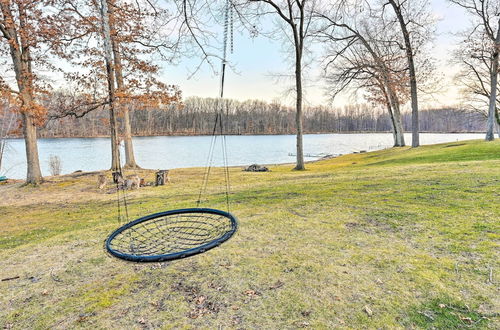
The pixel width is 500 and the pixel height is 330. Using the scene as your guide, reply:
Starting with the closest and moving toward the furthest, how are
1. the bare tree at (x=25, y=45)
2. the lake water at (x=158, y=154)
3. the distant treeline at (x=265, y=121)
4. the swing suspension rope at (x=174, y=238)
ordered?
the swing suspension rope at (x=174, y=238)
the bare tree at (x=25, y=45)
the lake water at (x=158, y=154)
the distant treeline at (x=265, y=121)

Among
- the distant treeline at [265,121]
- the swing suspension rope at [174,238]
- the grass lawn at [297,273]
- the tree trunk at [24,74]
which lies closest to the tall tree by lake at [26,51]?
the tree trunk at [24,74]

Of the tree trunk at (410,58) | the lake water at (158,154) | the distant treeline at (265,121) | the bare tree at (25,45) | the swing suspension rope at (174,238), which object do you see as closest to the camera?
the swing suspension rope at (174,238)

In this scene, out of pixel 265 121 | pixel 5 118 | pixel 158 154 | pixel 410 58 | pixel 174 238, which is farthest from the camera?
pixel 265 121

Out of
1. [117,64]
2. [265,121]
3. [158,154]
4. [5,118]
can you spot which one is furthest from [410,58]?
[265,121]

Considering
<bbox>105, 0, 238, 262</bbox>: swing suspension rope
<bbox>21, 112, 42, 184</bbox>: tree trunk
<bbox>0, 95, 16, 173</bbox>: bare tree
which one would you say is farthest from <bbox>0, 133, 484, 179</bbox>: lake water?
<bbox>105, 0, 238, 262</bbox>: swing suspension rope

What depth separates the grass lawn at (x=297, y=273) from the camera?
2.22 m

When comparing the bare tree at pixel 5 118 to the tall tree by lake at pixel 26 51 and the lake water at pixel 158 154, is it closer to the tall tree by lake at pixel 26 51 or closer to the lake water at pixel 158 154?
the tall tree by lake at pixel 26 51

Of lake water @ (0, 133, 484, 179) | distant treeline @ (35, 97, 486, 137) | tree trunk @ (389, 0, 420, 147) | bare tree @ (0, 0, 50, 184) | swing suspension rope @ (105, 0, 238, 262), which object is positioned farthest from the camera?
distant treeline @ (35, 97, 486, 137)

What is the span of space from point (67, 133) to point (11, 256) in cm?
4938

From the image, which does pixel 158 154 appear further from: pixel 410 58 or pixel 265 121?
pixel 265 121

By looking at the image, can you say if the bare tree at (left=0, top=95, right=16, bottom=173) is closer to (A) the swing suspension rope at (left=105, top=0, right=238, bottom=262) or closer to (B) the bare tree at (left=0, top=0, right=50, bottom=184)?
(B) the bare tree at (left=0, top=0, right=50, bottom=184)

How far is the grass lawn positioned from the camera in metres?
2.22

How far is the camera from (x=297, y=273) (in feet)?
9.20

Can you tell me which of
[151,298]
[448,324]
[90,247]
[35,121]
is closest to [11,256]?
[90,247]
